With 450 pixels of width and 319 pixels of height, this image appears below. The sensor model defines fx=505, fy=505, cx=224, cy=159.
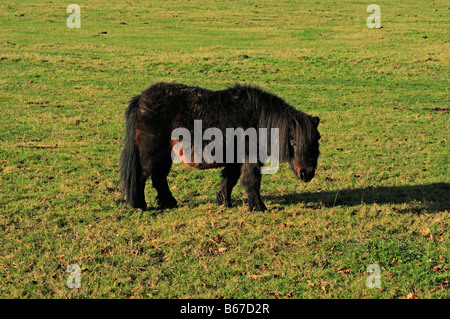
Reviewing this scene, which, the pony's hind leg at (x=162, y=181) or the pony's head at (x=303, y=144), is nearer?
the pony's head at (x=303, y=144)

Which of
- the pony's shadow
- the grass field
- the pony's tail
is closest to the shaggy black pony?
the pony's tail

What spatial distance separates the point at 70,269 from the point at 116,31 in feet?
106

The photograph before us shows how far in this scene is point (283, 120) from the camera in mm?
7957

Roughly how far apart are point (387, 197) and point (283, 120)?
2751 millimetres

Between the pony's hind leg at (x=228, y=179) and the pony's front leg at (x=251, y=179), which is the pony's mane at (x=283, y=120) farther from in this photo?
the pony's hind leg at (x=228, y=179)

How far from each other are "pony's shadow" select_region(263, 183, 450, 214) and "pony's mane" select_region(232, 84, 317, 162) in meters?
1.40

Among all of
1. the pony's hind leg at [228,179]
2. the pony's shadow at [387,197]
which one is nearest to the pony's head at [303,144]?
the pony's hind leg at [228,179]

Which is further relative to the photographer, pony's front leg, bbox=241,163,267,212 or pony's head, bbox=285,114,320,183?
pony's front leg, bbox=241,163,267,212

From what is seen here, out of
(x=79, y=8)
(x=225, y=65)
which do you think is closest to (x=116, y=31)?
(x=79, y=8)

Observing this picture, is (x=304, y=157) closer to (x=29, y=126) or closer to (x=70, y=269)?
(x=70, y=269)

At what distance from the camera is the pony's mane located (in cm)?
782

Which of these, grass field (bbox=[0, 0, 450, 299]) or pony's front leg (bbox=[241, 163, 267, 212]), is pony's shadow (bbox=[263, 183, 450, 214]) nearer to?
grass field (bbox=[0, 0, 450, 299])

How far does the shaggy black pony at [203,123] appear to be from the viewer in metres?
7.98

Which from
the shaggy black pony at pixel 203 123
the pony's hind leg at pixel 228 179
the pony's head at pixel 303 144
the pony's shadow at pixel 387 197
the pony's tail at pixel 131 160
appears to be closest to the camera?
the pony's head at pixel 303 144
